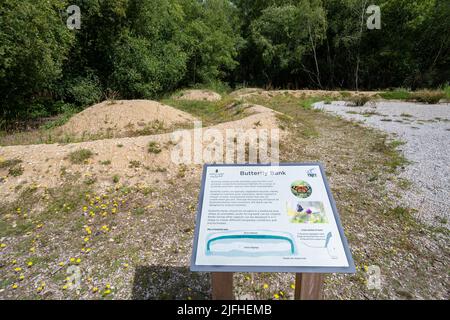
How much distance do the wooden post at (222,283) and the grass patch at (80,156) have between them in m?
3.41

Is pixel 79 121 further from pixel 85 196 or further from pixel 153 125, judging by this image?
pixel 85 196

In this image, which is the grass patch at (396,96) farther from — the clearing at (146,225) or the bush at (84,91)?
the bush at (84,91)

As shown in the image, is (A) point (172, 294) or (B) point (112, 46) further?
(B) point (112, 46)

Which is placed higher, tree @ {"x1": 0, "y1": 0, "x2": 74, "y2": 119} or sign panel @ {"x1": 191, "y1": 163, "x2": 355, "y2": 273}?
tree @ {"x1": 0, "y1": 0, "x2": 74, "y2": 119}

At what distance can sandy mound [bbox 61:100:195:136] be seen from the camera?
6.38m

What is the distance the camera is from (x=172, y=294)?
1.88m

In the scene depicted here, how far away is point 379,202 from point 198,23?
15.6 meters

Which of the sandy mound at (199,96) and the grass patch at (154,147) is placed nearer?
the grass patch at (154,147)

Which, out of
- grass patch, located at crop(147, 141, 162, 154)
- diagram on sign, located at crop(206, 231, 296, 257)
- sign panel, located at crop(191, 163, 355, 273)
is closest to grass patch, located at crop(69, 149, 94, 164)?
grass patch, located at crop(147, 141, 162, 154)

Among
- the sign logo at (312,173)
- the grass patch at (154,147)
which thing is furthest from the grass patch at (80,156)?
the sign logo at (312,173)

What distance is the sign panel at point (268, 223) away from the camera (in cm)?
123

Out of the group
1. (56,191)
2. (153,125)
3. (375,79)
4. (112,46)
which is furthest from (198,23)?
(56,191)

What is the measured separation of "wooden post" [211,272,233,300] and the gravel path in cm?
265

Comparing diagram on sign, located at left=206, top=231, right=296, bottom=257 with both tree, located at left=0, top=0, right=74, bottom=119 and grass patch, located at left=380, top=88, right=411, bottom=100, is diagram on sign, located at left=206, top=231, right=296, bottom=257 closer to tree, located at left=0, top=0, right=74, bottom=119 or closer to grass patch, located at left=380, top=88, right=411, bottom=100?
tree, located at left=0, top=0, right=74, bottom=119
